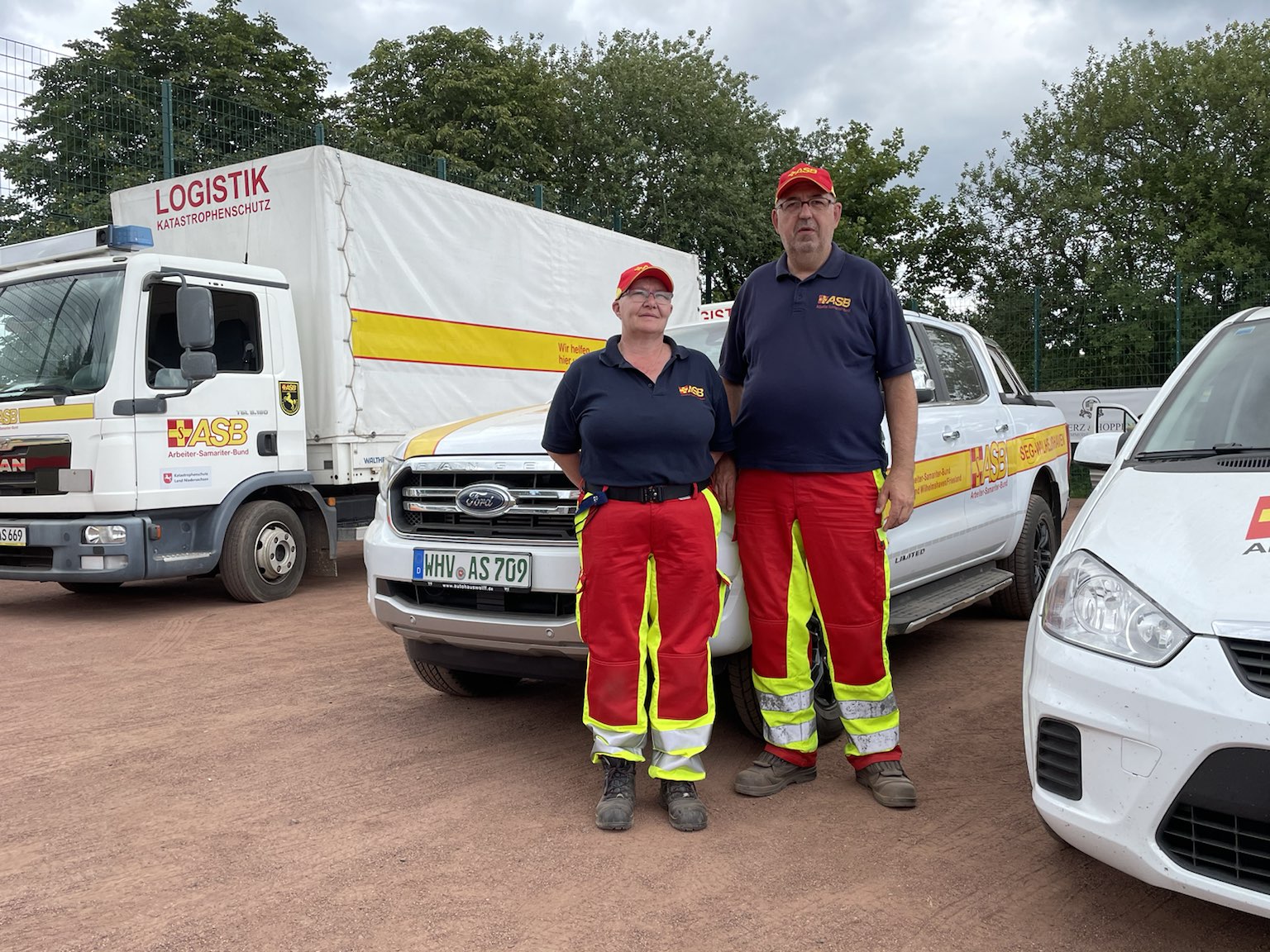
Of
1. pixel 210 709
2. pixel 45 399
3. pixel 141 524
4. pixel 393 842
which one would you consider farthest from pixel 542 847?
pixel 45 399

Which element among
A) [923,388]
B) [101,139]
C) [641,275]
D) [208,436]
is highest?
[101,139]

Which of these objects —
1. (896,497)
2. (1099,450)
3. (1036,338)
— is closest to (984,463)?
(1099,450)

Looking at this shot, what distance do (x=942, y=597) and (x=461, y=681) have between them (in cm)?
223

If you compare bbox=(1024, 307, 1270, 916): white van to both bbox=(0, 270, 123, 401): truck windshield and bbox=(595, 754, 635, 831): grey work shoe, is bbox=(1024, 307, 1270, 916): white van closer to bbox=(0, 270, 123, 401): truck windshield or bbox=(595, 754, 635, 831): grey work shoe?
bbox=(595, 754, 635, 831): grey work shoe

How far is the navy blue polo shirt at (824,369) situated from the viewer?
11.8ft

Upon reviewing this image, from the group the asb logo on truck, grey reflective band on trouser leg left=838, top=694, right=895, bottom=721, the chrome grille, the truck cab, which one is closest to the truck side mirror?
the truck cab

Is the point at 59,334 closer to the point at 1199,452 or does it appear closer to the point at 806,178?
the point at 806,178

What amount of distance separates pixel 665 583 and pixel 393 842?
3.83 ft

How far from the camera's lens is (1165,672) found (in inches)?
90.3

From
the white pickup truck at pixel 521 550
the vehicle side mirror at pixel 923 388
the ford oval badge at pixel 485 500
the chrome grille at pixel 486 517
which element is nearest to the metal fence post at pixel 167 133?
the white pickup truck at pixel 521 550

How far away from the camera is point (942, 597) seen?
4824 millimetres

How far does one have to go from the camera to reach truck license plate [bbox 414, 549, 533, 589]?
3.73m

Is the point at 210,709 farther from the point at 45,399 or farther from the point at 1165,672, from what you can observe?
the point at 1165,672

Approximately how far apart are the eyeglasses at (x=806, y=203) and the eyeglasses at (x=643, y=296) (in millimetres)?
552
